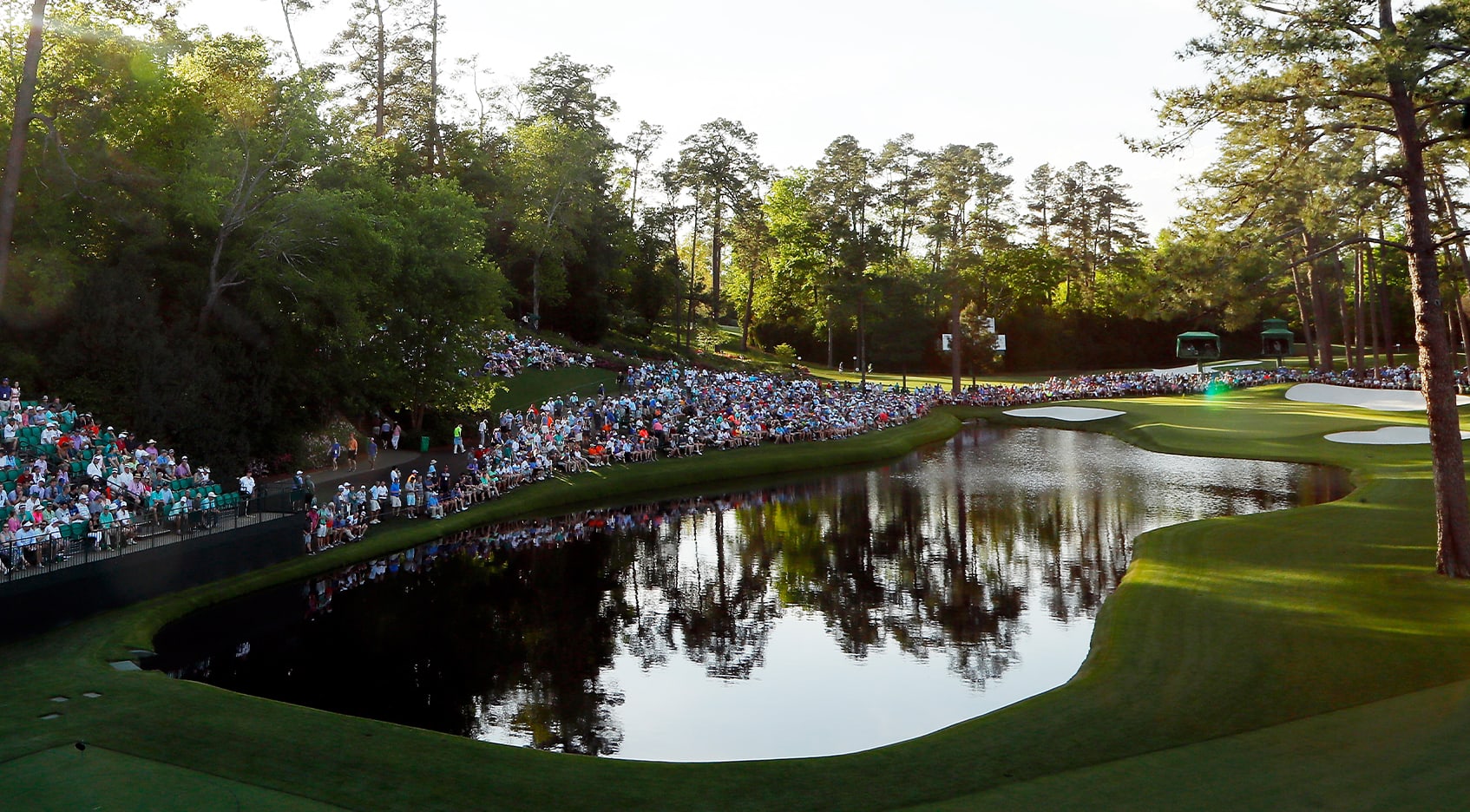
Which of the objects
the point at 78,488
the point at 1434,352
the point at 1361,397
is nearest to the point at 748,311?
the point at 1361,397

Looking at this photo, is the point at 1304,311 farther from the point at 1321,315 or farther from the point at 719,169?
the point at 719,169

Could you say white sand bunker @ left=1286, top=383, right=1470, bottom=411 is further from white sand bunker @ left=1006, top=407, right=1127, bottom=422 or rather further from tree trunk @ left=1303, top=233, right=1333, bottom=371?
white sand bunker @ left=1006, top=407, right=1127, bottom=422

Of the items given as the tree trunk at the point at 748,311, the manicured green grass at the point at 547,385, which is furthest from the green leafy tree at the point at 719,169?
the manicured green grass at the point at 547,385

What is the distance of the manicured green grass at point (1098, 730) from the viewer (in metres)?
10.6

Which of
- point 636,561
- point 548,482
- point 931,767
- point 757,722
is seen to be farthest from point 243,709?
point 548,482

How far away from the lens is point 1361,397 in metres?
52.2

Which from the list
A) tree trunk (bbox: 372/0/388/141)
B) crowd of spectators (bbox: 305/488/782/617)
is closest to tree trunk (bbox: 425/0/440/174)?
tree trunk (bbox: 372/0/388/141)

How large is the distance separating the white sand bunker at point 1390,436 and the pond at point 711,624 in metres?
8.12

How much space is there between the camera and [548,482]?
3203cm

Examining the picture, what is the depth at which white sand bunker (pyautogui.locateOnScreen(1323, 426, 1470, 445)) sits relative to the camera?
124 ft

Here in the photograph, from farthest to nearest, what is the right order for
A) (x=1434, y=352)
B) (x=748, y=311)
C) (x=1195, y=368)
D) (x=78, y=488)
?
1. (x=748, y=311)
2. (x=1195, y=368)
3. (x=78, y=488)
4. (x=1434, y=352)

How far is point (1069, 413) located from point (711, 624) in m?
40.2

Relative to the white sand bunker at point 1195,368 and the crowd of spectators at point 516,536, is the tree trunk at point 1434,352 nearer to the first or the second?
the crowd of spectators at point 516,536

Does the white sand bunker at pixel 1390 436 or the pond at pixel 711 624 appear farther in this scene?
the white sand bunker at pixel 1390 436
